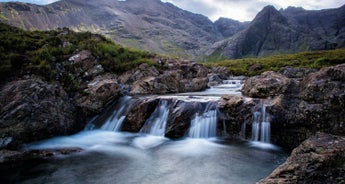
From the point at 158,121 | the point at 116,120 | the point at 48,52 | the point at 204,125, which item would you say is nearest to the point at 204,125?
the point at 204,125

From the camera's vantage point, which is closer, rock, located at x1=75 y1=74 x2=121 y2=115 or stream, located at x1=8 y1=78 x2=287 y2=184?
stream, located at x1=8 y1=78 x2=287 y2=184

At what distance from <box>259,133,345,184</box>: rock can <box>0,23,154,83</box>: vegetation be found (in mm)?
18478

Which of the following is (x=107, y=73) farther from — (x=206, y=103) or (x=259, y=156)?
(x=259, y=156)

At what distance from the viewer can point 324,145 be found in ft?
24.4

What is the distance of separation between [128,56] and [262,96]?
19.5 metres

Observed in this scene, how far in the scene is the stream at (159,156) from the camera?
11.8 metres

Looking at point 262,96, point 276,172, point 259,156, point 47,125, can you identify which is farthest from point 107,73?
point 276,172

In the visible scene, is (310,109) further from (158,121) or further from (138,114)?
(138,114)

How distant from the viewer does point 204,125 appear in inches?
719

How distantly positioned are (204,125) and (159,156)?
4.84m

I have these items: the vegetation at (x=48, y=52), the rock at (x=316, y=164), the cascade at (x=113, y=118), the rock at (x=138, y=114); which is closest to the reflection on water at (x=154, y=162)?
the rock at (x=138, y=114)

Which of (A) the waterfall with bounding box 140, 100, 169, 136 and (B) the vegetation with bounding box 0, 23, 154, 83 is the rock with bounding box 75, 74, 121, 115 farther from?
(A) the waterfall with bounding box 140, 100, 169, 136

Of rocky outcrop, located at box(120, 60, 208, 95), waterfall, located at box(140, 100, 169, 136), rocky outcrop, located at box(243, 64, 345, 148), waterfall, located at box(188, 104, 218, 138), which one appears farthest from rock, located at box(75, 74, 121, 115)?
rocky outcrop, located at box(243, 64, 345, 148)

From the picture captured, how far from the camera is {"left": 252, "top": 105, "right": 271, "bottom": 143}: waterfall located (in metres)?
16.1
